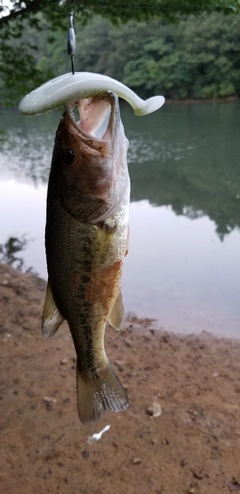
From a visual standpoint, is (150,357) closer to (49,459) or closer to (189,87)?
(49,459)

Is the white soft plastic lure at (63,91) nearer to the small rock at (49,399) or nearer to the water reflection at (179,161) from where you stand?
the small rock at (49,399)

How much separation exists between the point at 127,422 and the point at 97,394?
2.77 meters

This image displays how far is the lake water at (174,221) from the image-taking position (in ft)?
25.4

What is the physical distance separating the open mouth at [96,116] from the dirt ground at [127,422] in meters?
3.15

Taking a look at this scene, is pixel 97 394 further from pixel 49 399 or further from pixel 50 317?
pixel 49 399

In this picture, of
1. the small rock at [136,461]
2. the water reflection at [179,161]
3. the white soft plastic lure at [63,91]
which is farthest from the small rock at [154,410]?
the water reflection at [179,161]

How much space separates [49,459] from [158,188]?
12143mm

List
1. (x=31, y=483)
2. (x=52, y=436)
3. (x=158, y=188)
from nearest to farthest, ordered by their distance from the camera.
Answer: (x=31, y=483), (x=52, y=436), (x=158, y=188)

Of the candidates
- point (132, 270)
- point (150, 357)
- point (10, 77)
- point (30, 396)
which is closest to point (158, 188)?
point (132, 270)

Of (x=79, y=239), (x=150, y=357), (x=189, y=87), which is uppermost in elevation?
(x=189, y=87)

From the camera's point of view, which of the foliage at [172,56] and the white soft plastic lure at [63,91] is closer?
the white soft plastic lure at [63,91]

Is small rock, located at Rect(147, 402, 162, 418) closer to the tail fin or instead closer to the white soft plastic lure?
the tail fin

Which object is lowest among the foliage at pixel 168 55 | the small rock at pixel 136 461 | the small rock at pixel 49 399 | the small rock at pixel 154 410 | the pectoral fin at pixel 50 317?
the small rock at pixel 136 461

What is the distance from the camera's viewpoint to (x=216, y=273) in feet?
29.0
